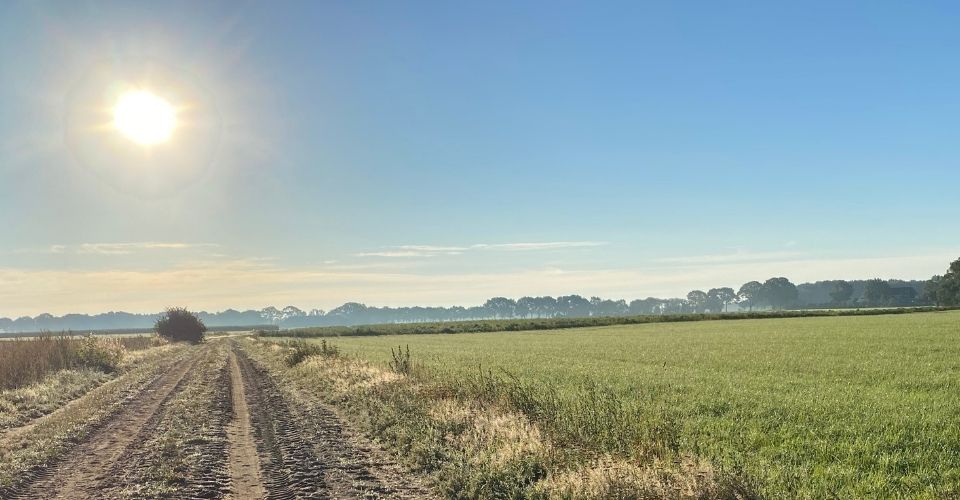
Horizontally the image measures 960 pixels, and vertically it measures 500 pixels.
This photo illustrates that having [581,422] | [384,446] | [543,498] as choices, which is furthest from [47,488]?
[581,422]

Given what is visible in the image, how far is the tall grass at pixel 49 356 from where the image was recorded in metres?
26.7

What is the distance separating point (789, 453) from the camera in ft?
33.4

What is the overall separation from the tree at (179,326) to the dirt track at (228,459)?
80.0 meters

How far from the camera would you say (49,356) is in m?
31.7

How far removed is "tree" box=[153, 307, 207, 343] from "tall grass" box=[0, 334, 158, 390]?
53.1 meters

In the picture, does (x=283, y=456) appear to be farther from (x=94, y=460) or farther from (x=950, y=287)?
(x=950, y=287)

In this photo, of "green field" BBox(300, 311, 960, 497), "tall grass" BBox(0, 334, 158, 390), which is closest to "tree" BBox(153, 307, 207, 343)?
"tall grass" BBox(0, 334, 158, 390)

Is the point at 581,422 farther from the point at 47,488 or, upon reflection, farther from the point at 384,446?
the point at 47,488

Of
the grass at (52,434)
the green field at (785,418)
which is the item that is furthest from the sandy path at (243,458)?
the green field at (785,418)

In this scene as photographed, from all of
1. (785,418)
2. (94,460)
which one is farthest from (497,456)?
(94,460)

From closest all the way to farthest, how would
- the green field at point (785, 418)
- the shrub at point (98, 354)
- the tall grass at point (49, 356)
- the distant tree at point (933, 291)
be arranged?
the green field at point (785, 418) < the tall grass at point (49, 356) < the shrub at point (98, 354) < the distant tree at point (933, 291)

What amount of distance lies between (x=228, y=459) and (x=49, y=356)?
2800cm

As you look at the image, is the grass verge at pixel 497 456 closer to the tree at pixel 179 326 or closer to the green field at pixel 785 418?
the green field at pixel 785 418

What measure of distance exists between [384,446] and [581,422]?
4.34 metres
